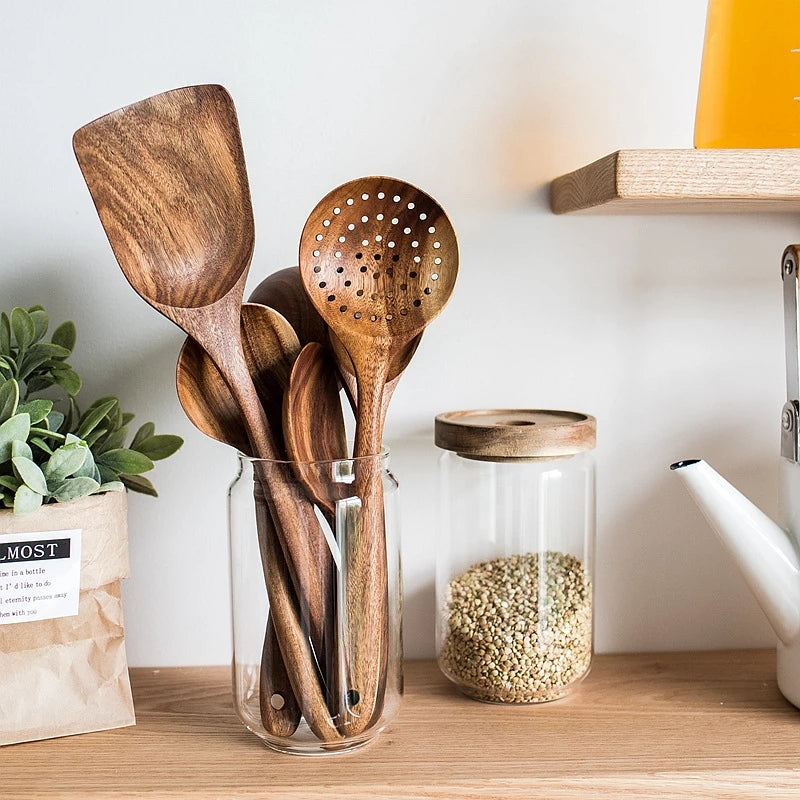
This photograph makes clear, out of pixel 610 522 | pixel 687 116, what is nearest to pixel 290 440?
pixel 610 522

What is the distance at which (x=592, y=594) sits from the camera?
773 mm

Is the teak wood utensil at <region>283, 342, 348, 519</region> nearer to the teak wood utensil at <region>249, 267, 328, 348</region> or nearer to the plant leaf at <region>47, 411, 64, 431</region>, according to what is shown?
the teak wood utensil at <region>249, 267, 328, 348</region>

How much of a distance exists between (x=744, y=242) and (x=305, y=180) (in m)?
0.40

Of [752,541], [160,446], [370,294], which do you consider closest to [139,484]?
[160,446]

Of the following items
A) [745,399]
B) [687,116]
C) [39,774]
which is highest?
[687,116]

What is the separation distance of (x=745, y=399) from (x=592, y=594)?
0.80 ft

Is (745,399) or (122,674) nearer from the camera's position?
(122,674)

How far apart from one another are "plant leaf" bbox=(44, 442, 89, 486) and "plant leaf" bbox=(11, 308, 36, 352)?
0.35ft

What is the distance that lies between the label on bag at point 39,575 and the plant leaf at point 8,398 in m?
0.09

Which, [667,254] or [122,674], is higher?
[667,254]

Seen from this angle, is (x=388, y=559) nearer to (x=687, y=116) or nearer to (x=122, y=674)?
(x=122, y=674)

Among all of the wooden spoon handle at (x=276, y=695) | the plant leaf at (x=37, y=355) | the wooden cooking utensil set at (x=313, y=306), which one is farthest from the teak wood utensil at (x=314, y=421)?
the plant leaf at (x=37, y=355)

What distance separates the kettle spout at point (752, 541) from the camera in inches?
27.9

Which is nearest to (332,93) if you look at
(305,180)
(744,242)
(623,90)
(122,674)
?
(305,180)
